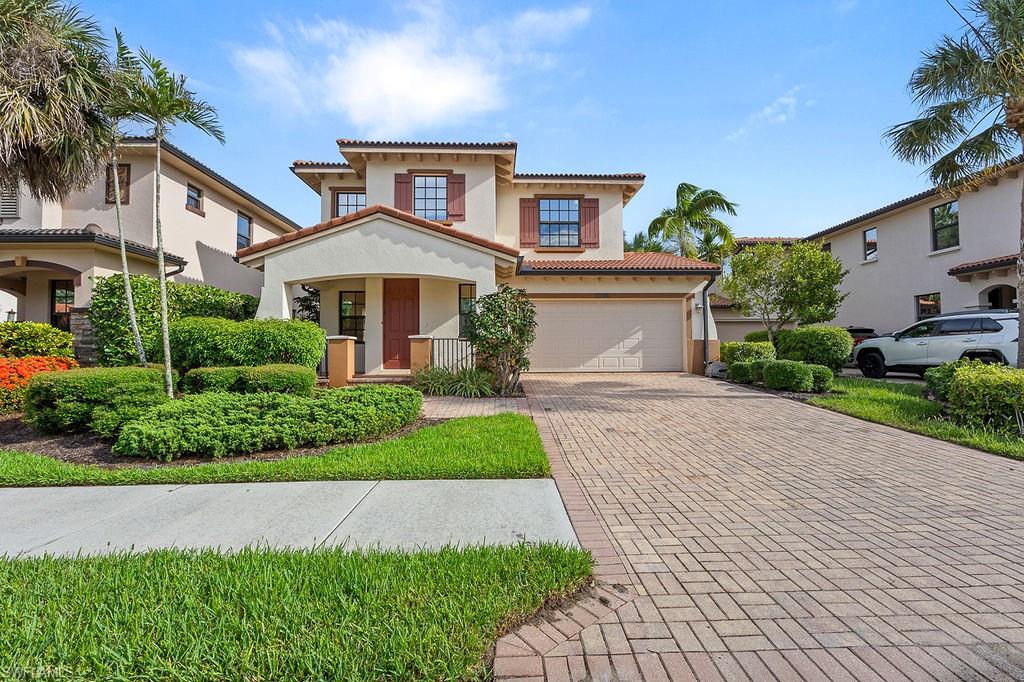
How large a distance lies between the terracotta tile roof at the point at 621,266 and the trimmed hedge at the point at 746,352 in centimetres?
257

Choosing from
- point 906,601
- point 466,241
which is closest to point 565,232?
point 466,241

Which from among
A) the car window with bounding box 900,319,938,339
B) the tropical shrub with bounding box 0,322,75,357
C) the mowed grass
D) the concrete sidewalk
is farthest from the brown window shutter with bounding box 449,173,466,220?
the car window with bounding box 900,319,938,339

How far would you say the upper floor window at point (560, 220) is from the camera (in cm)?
1595

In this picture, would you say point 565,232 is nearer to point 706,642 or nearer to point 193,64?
point 193,64

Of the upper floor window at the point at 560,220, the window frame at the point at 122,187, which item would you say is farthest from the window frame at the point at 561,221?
the window frame at the point at 122,187

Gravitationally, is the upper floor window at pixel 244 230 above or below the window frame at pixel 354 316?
above

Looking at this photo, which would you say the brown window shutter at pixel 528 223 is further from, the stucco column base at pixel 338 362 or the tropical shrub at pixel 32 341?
the tropical shrub at pixel 32 341

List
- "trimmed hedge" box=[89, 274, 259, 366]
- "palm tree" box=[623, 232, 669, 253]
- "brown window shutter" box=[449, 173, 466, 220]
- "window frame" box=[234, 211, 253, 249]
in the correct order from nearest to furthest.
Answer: "trimmed hedge" box=[89, 274, 259, 366] < "brown window shutter" box=[449, 173, 466, 220] < "window frame" box=[234, 211, 253, 249] < "palm tree" box=[623, 232, 669, 253]

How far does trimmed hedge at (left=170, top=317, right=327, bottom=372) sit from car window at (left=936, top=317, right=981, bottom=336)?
1572cm

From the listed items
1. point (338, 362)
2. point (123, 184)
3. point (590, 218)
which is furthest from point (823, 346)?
point (123, 184)

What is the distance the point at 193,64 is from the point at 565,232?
36.6ft

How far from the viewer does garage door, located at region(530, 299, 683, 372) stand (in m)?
15.2

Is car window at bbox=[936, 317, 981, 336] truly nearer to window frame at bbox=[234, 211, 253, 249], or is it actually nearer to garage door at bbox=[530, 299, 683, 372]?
garage door at bbox=[530, 299, 683, 372]

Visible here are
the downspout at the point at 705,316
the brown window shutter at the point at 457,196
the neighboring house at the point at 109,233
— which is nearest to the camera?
the neighboring house at the point at 109,233
